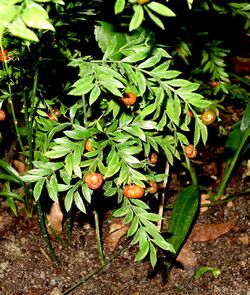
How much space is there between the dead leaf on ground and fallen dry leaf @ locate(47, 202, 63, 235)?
219 mm

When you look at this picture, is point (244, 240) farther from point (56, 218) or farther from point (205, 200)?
point (56, 218)

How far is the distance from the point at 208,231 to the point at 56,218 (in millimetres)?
676

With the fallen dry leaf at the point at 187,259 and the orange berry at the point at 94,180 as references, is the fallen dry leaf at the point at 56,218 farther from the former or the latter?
the orange berry at the point at 94,180

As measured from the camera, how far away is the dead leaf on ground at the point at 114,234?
1.92 m

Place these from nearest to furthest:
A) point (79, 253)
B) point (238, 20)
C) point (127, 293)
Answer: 1. point (127, 293)
2. point (79, 253)
3. point (238, 20)

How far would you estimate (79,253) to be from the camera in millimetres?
1876

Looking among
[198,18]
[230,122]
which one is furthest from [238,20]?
[230,122]

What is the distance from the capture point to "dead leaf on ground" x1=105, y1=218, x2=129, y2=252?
6.29ft

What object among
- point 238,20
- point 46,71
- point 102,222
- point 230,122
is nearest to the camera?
point 46,71

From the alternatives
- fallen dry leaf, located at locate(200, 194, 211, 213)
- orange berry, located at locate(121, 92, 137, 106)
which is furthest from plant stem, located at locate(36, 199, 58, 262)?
fallen dry leaf, located at locate(200, 194, 211, 213)

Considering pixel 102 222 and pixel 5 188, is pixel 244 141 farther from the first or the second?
pixel 5 188

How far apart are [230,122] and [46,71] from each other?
4.42ft

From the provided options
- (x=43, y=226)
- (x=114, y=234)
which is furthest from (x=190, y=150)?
(x=114, y=234)

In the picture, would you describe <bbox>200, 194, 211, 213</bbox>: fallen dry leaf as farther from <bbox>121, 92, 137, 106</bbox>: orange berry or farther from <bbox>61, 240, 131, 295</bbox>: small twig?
<bbox>121, 92, 137, 106</bbox>: orange berry
